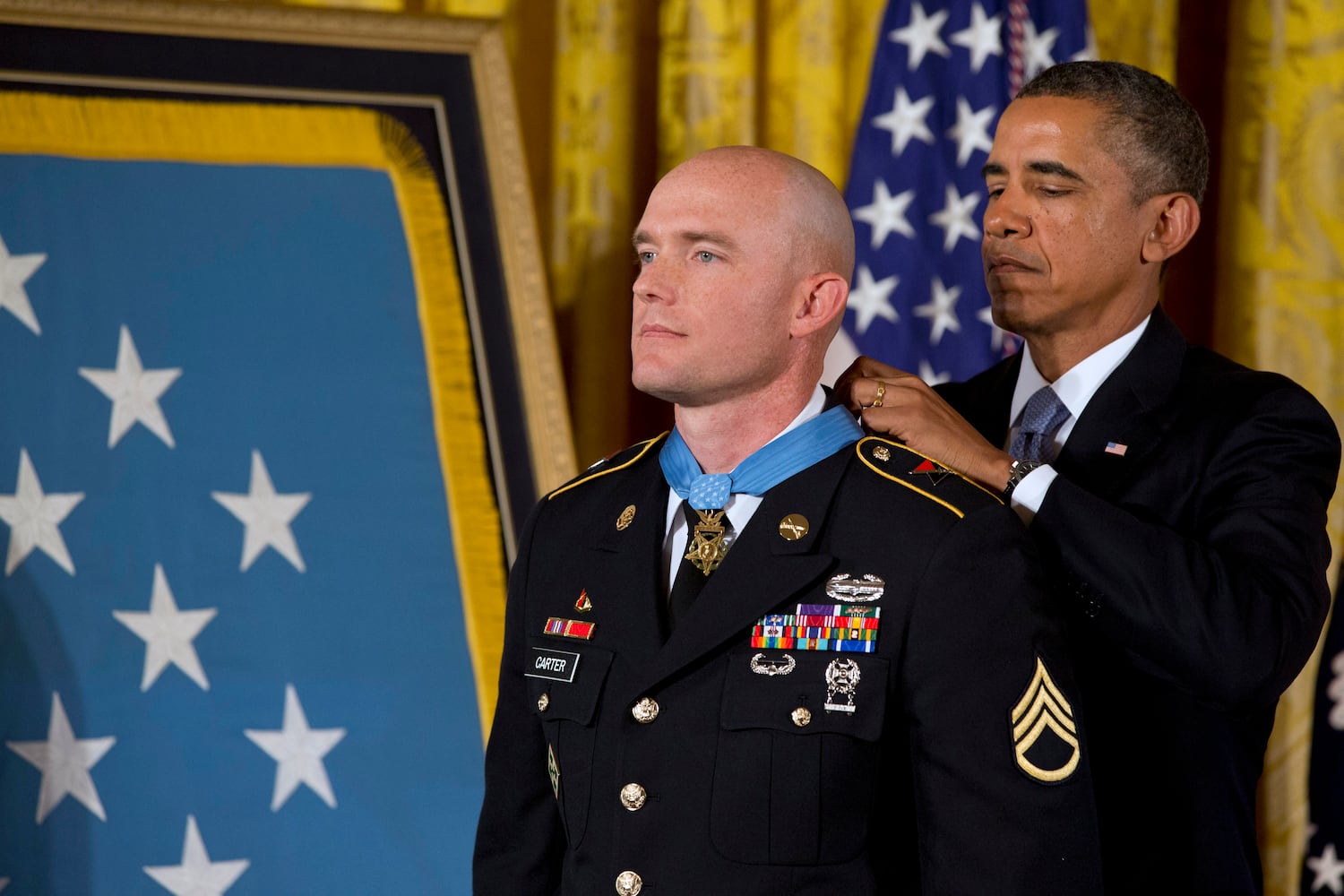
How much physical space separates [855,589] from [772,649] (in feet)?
0.36

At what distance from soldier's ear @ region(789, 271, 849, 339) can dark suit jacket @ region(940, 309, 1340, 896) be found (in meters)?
0.34

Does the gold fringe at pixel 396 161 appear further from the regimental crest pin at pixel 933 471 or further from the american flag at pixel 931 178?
the regimental crest pin at pixel 933 471

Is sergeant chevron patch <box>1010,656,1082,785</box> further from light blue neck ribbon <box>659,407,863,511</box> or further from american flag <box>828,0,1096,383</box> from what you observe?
american flag <box>828,0,1096,383</box>

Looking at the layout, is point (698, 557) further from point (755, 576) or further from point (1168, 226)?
point (1168, 226)

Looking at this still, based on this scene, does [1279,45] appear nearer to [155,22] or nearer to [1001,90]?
[1001,90]

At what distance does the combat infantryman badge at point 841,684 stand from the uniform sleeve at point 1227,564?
0.34 metres

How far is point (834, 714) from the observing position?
57.9 inches

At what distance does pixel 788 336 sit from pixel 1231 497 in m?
0.61

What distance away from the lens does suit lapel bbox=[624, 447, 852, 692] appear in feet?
4.99

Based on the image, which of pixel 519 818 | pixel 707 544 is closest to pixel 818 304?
pixel 707 544

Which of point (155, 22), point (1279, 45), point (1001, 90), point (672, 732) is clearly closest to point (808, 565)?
point (672, 732)

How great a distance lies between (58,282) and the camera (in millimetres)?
2383

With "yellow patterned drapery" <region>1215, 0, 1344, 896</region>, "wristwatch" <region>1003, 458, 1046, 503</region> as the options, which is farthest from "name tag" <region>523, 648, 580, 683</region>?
"yellow patterned drapery" <region>1215, 0, 1344, 896</region>

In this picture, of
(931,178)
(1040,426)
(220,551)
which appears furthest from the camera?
(931,178)
